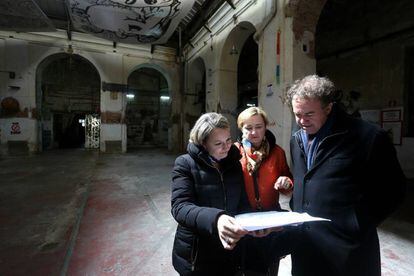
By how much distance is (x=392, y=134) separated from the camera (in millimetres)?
6129

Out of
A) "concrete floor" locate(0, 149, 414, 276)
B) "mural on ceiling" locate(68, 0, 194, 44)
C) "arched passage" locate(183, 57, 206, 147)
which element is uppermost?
"mural on ceiling" locate(68, 0, 194, 44)

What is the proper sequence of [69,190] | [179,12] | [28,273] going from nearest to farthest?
1. [28,273]
2. [69,190]
3. [179,12]

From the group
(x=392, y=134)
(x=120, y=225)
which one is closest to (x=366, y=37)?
(x=392, y=134)

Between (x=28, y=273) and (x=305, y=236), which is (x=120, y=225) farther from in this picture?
(x=305, y=236)

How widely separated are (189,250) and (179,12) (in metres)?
5.90

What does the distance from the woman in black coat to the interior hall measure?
640 millimetres

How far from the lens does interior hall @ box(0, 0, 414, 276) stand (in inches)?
104

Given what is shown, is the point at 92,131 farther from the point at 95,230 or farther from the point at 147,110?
the point at 95,230

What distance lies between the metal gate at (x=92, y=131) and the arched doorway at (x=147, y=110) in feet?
7.37

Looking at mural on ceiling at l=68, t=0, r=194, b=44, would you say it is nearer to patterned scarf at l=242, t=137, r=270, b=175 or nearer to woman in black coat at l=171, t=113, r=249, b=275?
patterned scarf at l=242, t=137, r=270, b=175

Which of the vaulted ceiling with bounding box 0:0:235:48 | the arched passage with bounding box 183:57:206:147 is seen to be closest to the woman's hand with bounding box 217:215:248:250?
the vaulted ceiling with bounding box 0:0:235:48

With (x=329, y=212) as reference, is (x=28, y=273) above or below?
below

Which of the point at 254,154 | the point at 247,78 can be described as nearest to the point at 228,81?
the point at 247,78

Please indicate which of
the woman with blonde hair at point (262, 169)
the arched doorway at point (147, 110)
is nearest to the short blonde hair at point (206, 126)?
the woman with blonde hair at point (262, 169)
